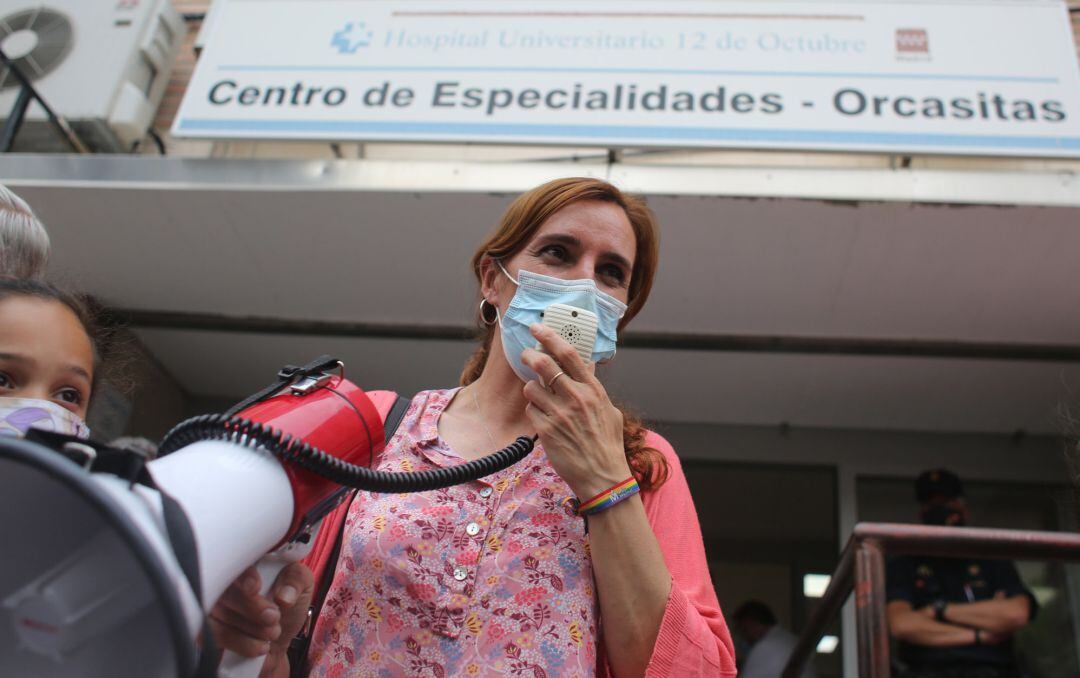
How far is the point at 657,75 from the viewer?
367 cm

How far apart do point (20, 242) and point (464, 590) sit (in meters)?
1.21

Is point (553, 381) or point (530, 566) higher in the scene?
point (553, 381)

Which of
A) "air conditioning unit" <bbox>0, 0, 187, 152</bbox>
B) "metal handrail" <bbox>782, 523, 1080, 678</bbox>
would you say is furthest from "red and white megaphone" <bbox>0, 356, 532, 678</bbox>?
"air conditioning unit" <bbox>0, 0, 187, 152</bbox>

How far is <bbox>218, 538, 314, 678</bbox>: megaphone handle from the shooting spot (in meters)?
1.08

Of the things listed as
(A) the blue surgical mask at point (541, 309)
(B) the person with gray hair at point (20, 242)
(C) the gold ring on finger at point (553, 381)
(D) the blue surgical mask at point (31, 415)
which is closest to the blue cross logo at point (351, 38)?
(B) the person with gray hair at point (20, 242)

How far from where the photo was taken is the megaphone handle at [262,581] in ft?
3.56

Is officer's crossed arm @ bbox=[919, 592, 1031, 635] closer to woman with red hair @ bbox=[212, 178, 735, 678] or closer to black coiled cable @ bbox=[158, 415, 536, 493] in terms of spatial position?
woman with red hair @ bbox=[212, 178, 735, 678]

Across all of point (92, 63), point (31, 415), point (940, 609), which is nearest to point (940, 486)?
point (940, 609)

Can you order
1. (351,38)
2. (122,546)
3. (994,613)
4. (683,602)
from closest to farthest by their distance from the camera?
(122,546)
(683,602)
(994,613)
(351,38)

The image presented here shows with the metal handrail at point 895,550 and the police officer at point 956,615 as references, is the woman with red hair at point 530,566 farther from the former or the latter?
the police officer at point 956,615

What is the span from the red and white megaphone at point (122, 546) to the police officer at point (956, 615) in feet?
9.21

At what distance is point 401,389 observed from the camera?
540cm

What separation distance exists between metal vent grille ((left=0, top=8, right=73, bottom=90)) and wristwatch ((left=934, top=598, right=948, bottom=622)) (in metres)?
5.33

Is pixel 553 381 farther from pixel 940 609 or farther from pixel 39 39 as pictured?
pixel 39 39
